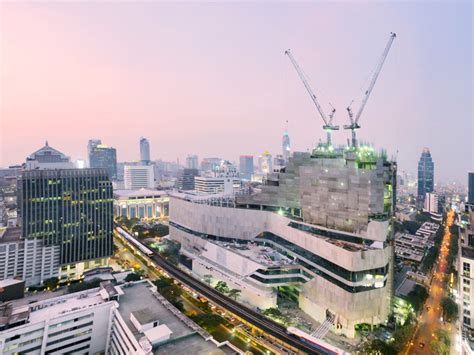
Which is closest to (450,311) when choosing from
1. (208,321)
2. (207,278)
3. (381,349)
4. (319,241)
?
(381,349)

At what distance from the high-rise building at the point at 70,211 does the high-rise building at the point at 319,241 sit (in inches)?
1333

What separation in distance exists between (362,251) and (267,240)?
34836 mm

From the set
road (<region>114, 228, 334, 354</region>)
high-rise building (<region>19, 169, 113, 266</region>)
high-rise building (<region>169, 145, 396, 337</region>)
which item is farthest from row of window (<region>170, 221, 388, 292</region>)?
high-rise building (<region>19, 169, 113, 266</region>)

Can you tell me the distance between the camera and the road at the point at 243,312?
164ft

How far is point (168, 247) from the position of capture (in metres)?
108

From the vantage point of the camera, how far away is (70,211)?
8450cm

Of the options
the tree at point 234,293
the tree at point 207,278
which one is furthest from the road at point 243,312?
the tree at point 207,278

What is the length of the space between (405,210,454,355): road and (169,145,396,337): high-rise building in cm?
685

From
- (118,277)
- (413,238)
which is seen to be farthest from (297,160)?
(413,238)

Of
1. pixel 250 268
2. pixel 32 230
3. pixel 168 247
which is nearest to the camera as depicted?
pixel 250 268

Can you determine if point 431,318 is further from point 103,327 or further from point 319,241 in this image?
point 103,327

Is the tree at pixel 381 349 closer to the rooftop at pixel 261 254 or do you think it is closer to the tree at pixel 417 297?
the tree at pixel 417 297

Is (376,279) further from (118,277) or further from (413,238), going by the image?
(413,238)

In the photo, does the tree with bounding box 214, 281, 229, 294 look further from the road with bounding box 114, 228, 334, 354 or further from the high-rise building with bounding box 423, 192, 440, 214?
the high-rise building with bounding box 423, 192, 440, 214
